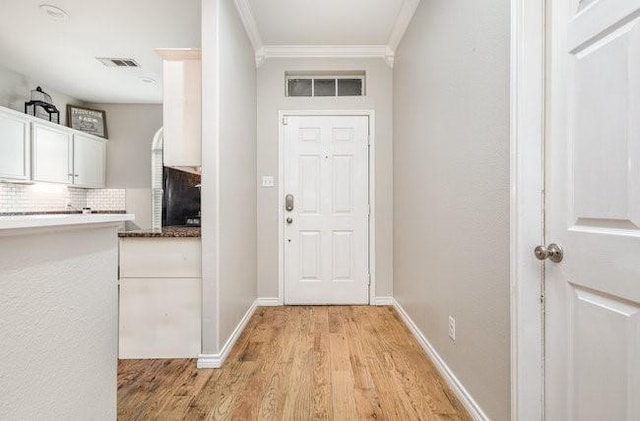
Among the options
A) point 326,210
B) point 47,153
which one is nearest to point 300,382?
point 326,210

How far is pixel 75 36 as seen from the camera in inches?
125

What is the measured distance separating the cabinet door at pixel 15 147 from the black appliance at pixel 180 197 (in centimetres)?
182

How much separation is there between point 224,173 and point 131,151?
139 inches

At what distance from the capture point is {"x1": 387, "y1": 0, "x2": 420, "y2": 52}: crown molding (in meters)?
2.61

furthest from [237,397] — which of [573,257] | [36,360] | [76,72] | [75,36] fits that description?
[76,72]

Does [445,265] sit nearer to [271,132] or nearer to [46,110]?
[271,132]

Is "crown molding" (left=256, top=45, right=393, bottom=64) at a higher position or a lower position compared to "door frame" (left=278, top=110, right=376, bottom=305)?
higher

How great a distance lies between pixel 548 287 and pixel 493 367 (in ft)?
1.54

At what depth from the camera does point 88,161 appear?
4574mm

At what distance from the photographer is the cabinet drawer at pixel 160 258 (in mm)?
2158

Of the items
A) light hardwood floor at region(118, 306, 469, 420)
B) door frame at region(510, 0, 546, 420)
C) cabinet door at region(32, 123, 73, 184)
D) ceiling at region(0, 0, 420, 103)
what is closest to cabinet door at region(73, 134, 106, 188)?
cabinet door at region(32, 123, 73, 184)

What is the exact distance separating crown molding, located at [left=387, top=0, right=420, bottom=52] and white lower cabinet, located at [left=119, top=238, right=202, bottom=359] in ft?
8.07

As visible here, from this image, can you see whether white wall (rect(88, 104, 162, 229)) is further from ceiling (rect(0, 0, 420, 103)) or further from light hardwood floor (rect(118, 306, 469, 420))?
light hardwood floor (rect(118, 306, 469, 420))

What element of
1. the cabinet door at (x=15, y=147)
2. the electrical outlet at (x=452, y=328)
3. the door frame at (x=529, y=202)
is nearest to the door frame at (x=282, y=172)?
the electrical outlet at (x=452, y=328)
